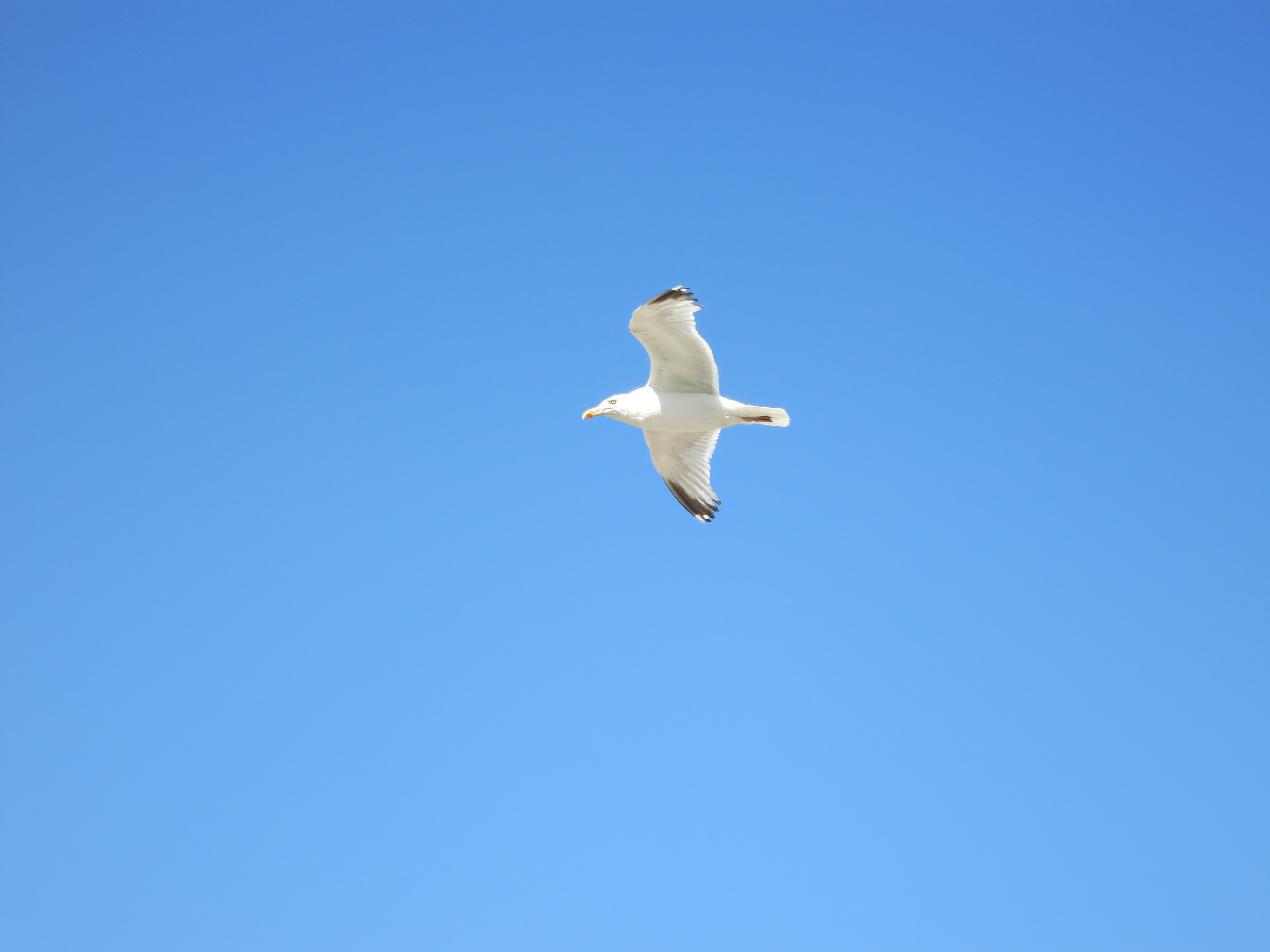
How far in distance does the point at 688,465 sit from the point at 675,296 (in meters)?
2.36

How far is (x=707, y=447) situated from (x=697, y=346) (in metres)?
1.62

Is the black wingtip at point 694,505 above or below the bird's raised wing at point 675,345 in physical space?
below

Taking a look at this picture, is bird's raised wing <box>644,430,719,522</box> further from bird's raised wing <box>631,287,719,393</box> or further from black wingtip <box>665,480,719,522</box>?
bird's raised wing <box>631,287,719,393</box>

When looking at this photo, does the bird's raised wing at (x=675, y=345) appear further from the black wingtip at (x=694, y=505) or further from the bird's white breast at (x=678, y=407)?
the black wingtip at (x=694, y=505)

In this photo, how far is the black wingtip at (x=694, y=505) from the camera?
1186 centimetres

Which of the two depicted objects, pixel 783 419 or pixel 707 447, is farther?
pixel 707 447

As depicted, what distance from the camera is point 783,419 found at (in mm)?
11156

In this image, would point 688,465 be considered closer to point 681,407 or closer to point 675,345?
point 681,407

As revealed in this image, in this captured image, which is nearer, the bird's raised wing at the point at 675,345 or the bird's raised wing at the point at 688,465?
the bird's raised wing at the point at 675,345

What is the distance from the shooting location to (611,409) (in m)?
11.2

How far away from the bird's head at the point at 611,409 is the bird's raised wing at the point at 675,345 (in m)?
0.32

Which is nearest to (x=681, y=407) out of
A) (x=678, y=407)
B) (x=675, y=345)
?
(x=678, y=407)

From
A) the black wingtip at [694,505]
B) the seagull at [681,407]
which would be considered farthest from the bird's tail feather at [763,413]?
the black wingtip at [694,505]

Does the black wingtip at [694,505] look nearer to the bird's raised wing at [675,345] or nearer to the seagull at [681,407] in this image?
the seagull at [681,407]
